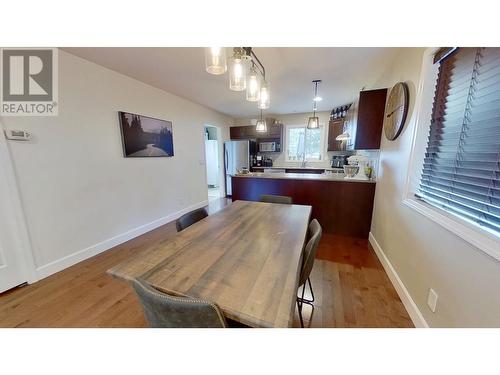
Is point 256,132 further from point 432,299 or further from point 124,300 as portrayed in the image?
point 432,299

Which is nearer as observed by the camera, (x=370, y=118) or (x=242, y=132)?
(x=370, y=118)

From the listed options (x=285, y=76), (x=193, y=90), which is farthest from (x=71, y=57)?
(x=285, y=76)

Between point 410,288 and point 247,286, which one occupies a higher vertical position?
point 247,286

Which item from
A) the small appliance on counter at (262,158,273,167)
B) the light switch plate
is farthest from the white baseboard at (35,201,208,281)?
the small appliance on counter at (262,158,273,167)

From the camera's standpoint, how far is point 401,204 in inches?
69.6

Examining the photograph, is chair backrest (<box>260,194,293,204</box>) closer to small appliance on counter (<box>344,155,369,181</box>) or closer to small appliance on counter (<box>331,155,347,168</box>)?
small appliance on counter (<box>344,155,369,181</box>)

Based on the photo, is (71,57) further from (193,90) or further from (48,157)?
(193,90)

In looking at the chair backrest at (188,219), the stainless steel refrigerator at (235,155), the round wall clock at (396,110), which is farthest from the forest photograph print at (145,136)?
the round wall clock at (396,110)

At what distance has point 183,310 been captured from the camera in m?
0.63

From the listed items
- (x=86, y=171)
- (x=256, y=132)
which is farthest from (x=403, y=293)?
(x=256, y=132)

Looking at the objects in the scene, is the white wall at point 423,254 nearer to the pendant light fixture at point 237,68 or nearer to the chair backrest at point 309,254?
the chair backrest at point 309,254

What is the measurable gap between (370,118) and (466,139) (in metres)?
1.57

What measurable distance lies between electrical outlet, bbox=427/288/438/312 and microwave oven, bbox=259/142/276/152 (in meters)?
4.63
